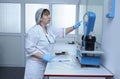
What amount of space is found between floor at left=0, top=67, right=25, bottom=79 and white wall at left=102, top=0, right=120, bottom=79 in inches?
104

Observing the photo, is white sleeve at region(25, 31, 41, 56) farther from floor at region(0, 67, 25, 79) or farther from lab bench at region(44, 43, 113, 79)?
floor at region(0, 67, 25, 79)

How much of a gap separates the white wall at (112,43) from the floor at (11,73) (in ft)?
8.63

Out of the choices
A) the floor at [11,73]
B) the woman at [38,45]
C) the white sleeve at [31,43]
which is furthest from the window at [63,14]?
the white sleeve at [31,43]

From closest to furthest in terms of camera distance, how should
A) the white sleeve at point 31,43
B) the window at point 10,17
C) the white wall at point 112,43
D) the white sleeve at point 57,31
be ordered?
the white wall at point 112,43
the white sleeve at point 31,43
the white sleeve at point 57,31
the window at point 10,17

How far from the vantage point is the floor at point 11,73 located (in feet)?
13.7

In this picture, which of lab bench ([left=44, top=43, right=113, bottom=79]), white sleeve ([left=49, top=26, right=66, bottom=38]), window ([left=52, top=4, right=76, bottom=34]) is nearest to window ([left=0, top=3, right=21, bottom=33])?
window ([left=52, top=4, right=76, bottom=34])

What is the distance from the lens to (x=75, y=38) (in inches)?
196

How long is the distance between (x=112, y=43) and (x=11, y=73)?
3.20m

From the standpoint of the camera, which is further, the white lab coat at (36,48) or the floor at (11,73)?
the floor at (11,73)

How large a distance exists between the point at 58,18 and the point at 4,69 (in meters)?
1.86

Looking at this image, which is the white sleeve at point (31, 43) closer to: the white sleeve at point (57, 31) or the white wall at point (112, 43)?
the white sleeve at point (57, 31)

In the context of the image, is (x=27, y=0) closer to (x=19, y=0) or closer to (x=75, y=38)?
(x=19, y=0)

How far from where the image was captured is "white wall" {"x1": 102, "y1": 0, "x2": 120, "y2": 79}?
1610mm

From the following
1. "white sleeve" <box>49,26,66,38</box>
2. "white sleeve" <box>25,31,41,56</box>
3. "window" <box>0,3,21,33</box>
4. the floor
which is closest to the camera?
"white sleeve" <box>25,31,41,56</box>
